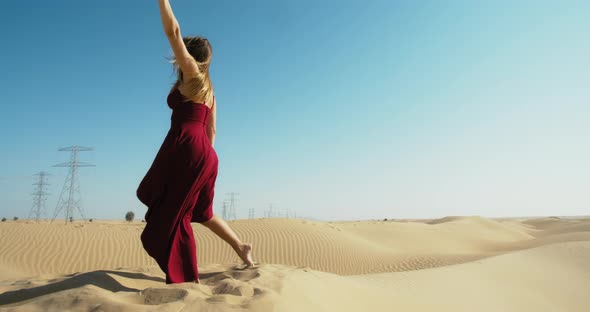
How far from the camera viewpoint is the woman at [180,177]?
2.90 m

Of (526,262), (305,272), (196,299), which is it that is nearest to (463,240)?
(526,262)

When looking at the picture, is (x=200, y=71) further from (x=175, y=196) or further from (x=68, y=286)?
(x=68, y=286)

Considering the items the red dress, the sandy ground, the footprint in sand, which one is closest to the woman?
the red dress

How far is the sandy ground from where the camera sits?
2.42 meters

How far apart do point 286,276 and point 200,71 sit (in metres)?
1.81

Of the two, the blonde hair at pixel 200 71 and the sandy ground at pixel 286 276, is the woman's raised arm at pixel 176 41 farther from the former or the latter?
the sandy ground at pixel 286 276

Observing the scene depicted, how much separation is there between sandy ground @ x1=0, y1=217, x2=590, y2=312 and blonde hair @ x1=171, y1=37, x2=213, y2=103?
4.83 ft

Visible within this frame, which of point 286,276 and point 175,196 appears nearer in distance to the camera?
point 175,196

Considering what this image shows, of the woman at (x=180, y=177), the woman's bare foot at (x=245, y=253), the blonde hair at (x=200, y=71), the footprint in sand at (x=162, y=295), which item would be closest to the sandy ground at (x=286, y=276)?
the footprint in sand at (x=162, y=295)

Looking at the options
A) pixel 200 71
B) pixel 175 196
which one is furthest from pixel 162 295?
pixel 200 71

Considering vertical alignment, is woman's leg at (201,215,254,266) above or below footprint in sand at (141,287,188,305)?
above

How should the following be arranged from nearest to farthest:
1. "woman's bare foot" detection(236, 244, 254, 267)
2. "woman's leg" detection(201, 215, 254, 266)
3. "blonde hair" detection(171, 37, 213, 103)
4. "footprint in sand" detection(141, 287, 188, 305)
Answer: "footprint in sand" detection(141, 287, 188, 305) < "blonde hair" detection(171, 37, 213, 103) < "woman's leg" detection(201, 215, 254, 266) < "woman's bare foot" detection(236, 244, 254, 267)

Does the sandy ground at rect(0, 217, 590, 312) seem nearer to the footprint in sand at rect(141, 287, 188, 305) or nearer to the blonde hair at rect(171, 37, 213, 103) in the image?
the footprint in sand at rect(141, 287, 188, 305)

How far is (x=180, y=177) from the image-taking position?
2934 millimetres
